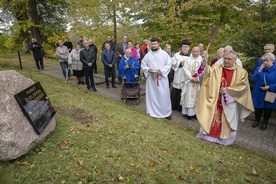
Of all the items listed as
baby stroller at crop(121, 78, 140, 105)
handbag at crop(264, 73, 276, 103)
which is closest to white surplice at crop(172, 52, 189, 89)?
baby stroller at crop(121, 78, 140, 105)

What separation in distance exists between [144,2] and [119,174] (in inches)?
381

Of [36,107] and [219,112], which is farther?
[219,112]

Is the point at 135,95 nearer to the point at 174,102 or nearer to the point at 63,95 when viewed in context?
the point at 174,102

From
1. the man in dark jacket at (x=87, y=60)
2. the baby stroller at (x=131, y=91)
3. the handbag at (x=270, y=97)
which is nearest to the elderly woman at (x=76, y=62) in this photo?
the man in dark jacket at (x=87, y=60)

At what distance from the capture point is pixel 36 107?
373 centimetres

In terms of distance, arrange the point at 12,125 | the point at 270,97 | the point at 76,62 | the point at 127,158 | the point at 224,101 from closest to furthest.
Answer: the point at 12,125
the point at 127,158
the point at 224,101
the point at 270,97
the point at 76,62

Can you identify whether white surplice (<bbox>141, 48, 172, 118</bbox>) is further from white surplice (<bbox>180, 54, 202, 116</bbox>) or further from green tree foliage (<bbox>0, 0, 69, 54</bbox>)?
green tree foliage (<bbox>0, 0, 69, 54</bbox>)

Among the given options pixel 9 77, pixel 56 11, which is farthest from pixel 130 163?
pixel 56 11

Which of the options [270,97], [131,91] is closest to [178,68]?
[131,91]

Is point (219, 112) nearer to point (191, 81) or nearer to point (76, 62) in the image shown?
point (191, 81)

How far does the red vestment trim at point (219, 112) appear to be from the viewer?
4770 millimetres

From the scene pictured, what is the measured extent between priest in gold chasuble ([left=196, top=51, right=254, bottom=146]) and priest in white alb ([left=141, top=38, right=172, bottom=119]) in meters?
1.51

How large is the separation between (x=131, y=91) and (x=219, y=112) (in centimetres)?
363

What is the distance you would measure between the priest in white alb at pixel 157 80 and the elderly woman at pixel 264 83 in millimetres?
2570
